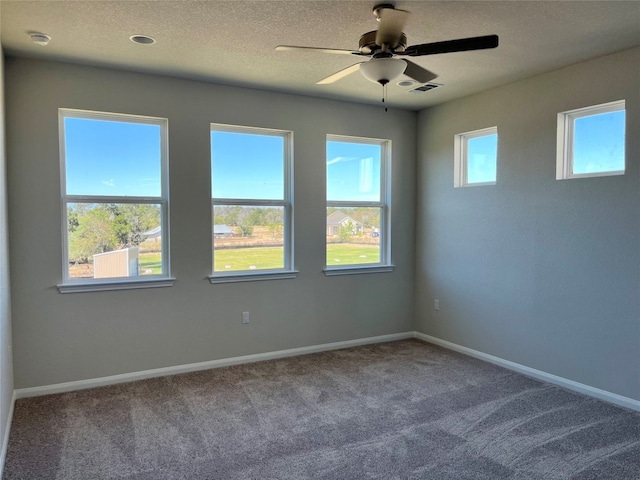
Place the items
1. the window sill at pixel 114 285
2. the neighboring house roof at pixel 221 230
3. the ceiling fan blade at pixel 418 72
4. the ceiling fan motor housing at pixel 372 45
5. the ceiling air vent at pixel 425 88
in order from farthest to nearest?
the neighboring house roof at pixel 221 230 → the ceiling air vent at pixel 425 88 → the window sill at pixel 114 285 → the ceiling fan blade at pixel 418 72 → the ceiling fan motor housing at pixel 372 45

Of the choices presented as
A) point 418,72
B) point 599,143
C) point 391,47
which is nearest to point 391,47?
point 391,47

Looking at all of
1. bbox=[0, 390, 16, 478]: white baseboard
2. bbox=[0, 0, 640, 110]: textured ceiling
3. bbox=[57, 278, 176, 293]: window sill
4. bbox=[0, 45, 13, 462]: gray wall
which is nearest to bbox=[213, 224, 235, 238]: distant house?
bbox=[57, 278, 176, 293]: window sill

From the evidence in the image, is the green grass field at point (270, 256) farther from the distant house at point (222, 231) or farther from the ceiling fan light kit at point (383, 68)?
the ceiling fan light kit at point (383, 68)

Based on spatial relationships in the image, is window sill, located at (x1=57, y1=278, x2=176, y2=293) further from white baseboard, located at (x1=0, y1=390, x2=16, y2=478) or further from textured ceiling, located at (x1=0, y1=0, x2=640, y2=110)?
textured ceiling, located at (x1=0, y1=0, x2=640, y2=110)

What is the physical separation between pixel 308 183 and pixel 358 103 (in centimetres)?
110

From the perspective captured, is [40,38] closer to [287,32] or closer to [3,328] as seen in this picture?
[287,32]

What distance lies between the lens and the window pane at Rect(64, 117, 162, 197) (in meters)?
3.63

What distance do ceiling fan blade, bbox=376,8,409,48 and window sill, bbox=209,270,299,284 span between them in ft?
8.48

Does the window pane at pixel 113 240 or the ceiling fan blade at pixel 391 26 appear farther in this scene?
the window pane at pixel 113 240

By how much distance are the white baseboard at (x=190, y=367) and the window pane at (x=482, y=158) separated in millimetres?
2038

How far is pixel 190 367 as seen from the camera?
13.3ft

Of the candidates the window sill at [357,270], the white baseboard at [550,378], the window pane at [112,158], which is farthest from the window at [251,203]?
the white baseboard at [550,378]

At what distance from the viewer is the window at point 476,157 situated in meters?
4.39

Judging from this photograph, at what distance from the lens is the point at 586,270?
11.6 ft
